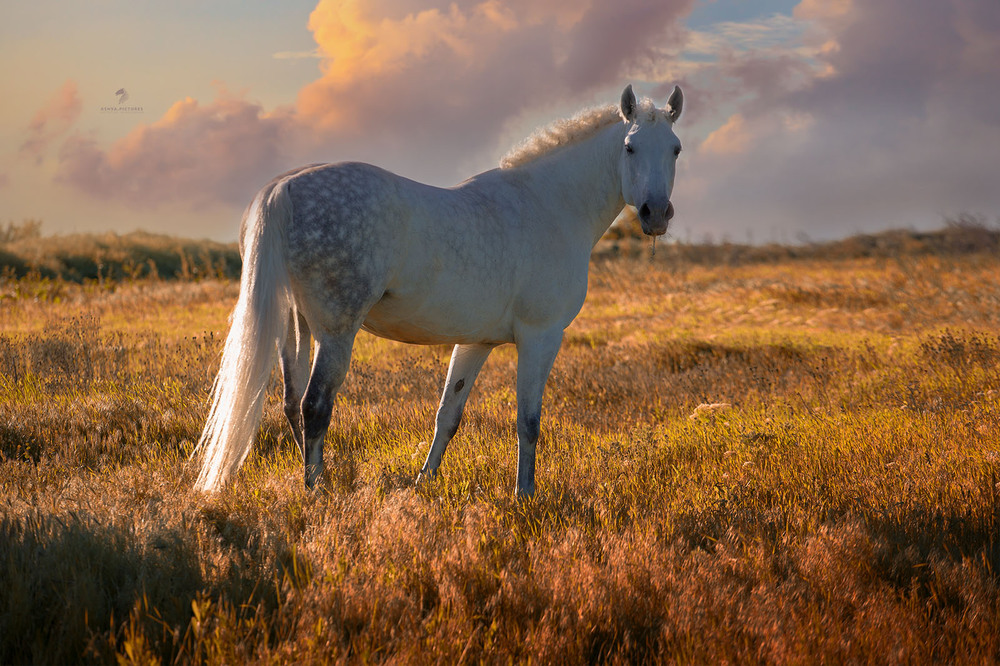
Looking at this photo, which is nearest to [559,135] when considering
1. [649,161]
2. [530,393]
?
[649,161]

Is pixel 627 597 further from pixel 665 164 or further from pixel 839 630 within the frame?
pixel 665 164

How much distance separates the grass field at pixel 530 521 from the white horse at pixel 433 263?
0.59 meters

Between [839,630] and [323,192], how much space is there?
3.40 meters

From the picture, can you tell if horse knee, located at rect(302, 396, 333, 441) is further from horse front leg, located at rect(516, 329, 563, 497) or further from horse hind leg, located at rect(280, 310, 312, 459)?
horse front leg, located at rect(516, 329, 563, 497)

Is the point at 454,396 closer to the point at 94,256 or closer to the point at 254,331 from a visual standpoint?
the point at 254,331

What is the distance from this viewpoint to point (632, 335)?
1235 centimetres

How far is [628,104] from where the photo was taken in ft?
16.1

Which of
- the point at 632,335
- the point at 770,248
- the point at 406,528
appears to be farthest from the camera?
the point at 770,248

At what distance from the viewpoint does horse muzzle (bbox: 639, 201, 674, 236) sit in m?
4.59

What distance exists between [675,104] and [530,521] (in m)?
3.23

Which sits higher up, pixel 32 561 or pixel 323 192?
pixel 323 192

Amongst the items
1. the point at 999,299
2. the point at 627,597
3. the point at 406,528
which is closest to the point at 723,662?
the point at 627,597

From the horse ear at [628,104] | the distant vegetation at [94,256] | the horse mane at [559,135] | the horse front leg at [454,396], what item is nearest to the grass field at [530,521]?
the horse front leg at [454,396]

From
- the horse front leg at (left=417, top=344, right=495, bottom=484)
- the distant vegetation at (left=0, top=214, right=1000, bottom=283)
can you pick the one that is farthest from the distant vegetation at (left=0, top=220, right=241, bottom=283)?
the horse front leg at (left=417, top=344, right=495, bottom=484)
